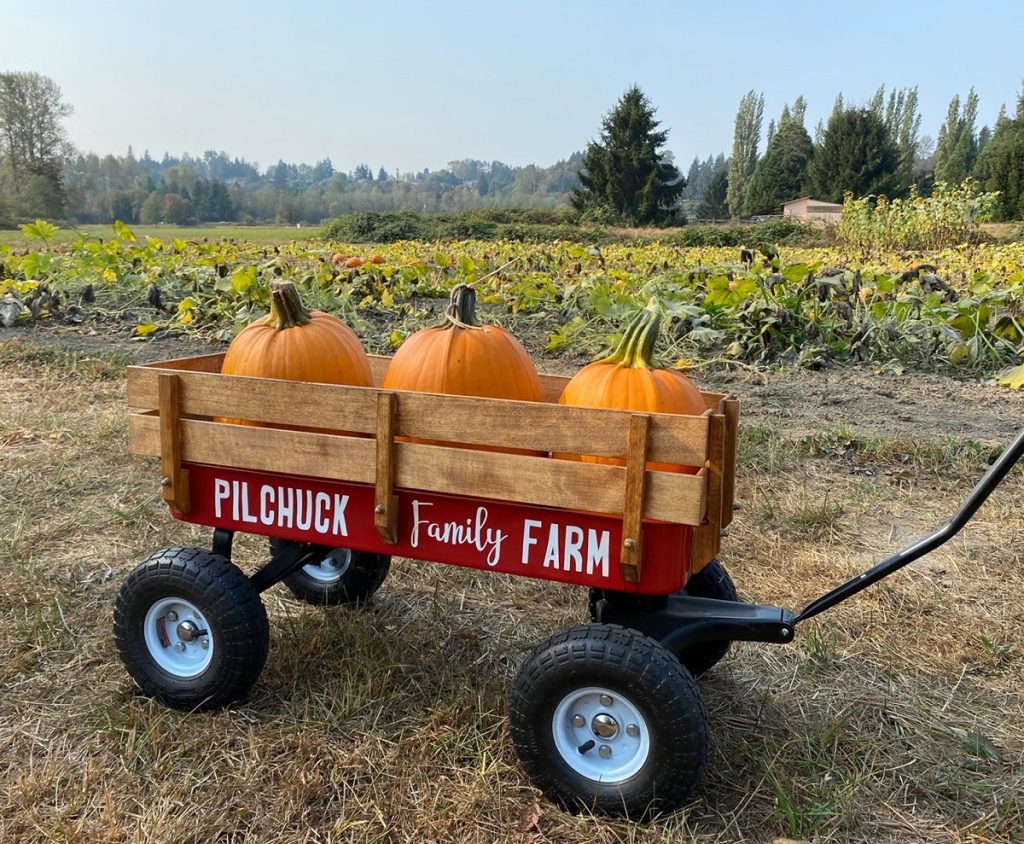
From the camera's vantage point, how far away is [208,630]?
93.4 inches

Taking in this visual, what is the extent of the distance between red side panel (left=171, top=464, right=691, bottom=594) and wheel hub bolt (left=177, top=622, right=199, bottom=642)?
0.30 m

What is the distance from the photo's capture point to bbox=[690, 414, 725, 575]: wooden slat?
1.92 m

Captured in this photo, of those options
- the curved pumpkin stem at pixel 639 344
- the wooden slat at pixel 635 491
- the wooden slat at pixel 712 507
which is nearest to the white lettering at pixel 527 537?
the wooden slat at pixel 635 491

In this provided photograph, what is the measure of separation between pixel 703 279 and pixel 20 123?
5615 cm

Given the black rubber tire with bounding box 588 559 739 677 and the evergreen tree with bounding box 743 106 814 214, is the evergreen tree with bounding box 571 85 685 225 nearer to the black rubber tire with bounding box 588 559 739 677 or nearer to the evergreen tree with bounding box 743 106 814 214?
the evergreen tree with bounding box 743 106 814 214

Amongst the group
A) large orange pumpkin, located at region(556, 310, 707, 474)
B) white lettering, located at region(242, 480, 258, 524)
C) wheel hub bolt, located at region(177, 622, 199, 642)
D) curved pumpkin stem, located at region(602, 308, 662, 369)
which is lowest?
wheel hub bolt, located at region(177, 622, 199, 642)

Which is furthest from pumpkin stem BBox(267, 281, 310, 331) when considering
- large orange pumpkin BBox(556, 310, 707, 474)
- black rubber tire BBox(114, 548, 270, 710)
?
large orange pumpkin BBox(556, 310, 707, 474)

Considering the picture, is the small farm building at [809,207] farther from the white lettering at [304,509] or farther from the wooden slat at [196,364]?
the white lettering at [304,509]

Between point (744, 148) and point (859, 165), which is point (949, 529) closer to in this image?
point (859, 165)

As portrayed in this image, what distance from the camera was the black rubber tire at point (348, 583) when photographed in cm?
Answer: 297

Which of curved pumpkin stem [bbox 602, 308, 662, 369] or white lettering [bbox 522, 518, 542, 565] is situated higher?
curved pumpkin stem [bbox 602, 308, 662, 369]

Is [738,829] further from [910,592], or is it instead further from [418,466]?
[910,592]

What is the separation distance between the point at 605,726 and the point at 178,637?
1.26 meters

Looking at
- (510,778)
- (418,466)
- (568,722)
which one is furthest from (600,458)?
(510,778)
